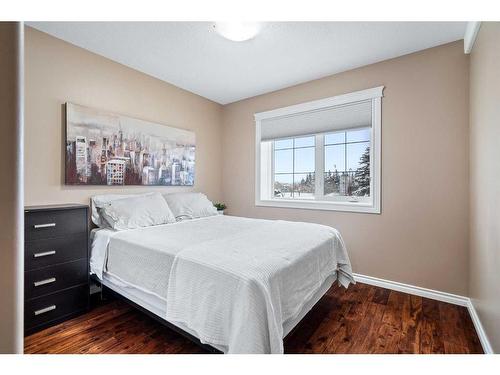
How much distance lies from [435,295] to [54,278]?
139 inches

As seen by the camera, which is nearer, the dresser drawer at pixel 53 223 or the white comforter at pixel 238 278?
the white comforter at pixel 238 278

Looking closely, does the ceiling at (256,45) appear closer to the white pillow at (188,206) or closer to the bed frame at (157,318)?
the white pillow at (188,206)

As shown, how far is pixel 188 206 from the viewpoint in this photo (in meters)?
3.11

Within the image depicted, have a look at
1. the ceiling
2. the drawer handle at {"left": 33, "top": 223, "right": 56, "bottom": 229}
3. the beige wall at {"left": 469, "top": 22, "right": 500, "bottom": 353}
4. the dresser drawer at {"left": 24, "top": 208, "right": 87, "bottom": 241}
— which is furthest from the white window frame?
the drawer handle at {"left": 33, "top": 223, "right": 56, "bottom": 229}

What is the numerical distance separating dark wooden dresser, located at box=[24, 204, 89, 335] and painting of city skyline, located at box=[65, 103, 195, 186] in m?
0.53

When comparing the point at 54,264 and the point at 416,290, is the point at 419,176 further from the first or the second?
the point at 54,264

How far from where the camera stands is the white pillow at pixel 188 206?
9.84 feet

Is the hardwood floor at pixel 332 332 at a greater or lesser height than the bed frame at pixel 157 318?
lesser

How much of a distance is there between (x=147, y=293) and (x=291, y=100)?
9.63ft

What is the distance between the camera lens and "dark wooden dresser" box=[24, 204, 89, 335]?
181 centimetres

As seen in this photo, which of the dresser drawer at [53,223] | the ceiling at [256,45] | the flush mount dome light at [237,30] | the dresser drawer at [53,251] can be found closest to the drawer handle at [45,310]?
the dresser drawer at [53,251]

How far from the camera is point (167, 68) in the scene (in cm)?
288

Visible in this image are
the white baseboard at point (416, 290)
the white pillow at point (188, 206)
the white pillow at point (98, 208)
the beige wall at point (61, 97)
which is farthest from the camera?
the white pillow at point (188, 206)
